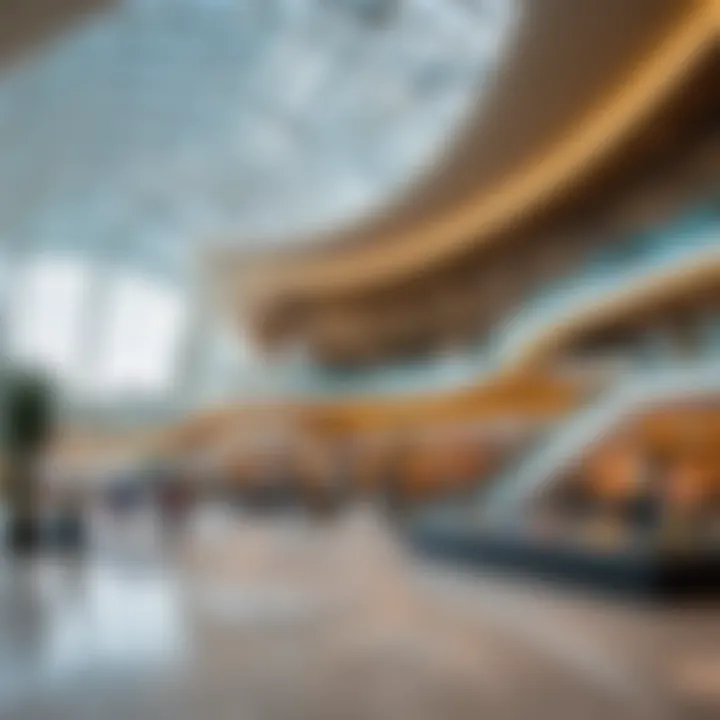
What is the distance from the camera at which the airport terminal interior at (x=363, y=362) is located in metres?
7.40

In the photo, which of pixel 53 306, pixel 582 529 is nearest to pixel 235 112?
pixel 582 529

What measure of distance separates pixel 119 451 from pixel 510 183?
1723cm

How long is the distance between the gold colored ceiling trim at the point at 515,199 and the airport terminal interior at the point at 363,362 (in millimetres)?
86

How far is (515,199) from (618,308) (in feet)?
17.9

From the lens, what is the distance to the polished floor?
5922 millimetres

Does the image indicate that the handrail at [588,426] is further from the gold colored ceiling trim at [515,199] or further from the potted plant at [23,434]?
the potted plant at [23,434]

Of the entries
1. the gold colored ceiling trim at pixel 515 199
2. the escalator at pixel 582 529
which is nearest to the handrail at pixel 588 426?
the escalator at pixel 582 529

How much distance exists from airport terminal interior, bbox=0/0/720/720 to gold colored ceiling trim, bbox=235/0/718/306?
9 centimetres

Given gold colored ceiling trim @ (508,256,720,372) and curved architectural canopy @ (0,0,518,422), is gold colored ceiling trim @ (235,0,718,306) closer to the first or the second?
curved architectural canopy @ (0,0,518,422)

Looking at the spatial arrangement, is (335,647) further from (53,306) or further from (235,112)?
(53,306)

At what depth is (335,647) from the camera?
304 inches

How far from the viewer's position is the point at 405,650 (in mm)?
7539


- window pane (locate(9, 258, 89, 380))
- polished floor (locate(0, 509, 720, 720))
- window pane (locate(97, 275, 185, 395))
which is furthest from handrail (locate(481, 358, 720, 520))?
window pane (locate(97, 275, 185, 395))

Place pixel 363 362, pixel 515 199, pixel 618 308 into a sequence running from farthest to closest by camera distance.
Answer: pixel 363 362
pixel 515 199
pixel 618 308
